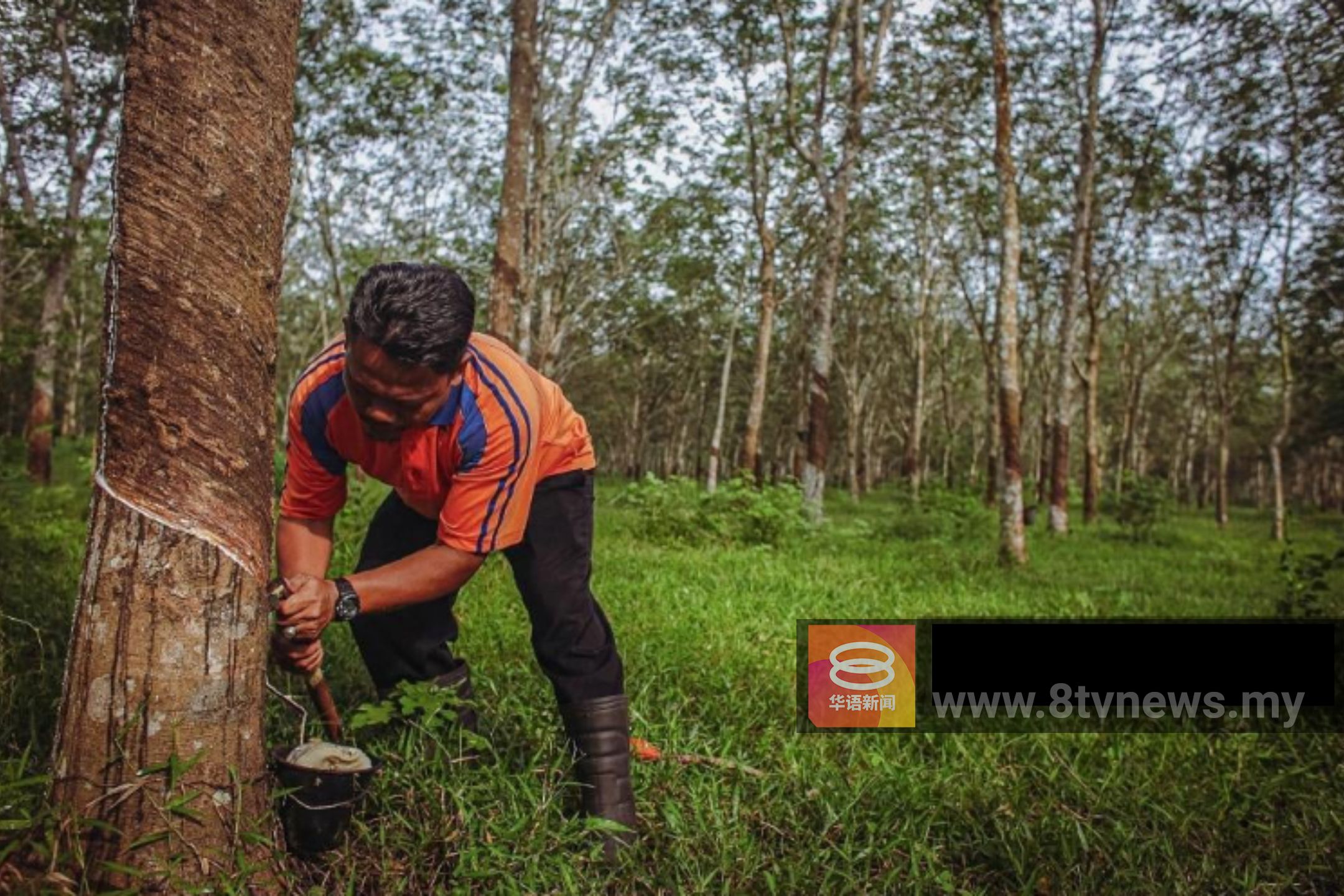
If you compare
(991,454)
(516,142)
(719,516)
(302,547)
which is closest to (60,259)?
(516,142)

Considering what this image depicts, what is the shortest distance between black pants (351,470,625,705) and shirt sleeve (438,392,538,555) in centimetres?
21

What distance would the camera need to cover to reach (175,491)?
173cm

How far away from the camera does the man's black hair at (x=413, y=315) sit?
1898mm

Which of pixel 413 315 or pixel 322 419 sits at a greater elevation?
pixel 413 315

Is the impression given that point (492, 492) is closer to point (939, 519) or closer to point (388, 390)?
point (388, 390)

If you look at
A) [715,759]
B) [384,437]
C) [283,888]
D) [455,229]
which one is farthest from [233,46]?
[455,229]

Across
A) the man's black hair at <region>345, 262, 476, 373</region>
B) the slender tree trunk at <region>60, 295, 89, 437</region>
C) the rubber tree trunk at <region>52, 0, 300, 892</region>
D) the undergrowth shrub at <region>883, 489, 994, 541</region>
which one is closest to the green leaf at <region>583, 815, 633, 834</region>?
the rubber tree trunk at <region>52, 0, 300, 892</region>

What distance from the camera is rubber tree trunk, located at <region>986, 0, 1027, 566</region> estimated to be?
851 centimetres

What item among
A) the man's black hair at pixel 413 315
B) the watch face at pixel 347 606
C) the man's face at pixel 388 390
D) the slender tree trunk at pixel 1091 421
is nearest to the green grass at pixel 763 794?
the watch face at pixel 347 606

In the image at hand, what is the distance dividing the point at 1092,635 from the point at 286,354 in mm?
36365

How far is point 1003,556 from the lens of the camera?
841 cm

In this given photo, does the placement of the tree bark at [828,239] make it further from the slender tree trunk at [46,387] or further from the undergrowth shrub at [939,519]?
the slender tree trunk at [46,387]

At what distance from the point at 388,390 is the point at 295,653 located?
664mm

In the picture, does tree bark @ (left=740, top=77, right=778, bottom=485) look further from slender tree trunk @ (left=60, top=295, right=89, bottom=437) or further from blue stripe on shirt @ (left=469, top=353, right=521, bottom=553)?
slender tree trunk @ (left=60, top=295, right=89, bottom=437)
